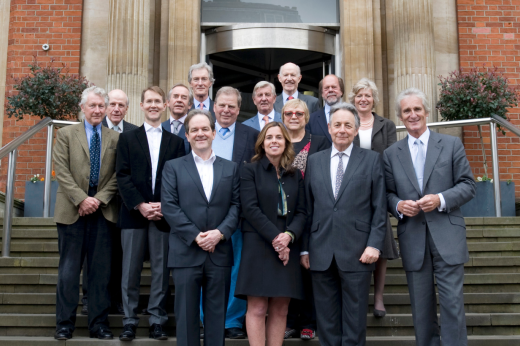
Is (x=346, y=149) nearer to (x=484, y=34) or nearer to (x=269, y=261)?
(x=269, y=261)

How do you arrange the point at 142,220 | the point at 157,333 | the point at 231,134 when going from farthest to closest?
the point at 231,134
the point at 142,220
the point at 157,333

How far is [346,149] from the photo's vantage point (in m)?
3.96

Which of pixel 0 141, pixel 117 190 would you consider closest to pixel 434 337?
pixel 117 190

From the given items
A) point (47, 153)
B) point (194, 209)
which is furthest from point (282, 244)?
point (47, 153)

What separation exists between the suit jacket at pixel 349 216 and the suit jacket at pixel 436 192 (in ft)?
0.46

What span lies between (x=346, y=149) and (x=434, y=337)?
4.40ft

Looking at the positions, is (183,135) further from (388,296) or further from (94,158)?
(388,296)

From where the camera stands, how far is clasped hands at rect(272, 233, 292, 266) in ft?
12.3

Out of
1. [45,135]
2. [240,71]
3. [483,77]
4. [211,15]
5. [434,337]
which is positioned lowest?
[434,337]

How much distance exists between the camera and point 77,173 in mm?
→ 4473

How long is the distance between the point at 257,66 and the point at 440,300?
6.65 meters

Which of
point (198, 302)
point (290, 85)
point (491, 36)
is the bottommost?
point (198, 302)

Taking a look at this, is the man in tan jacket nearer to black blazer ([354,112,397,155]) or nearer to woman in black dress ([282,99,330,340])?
woman in black dress ([282,99,330,340])

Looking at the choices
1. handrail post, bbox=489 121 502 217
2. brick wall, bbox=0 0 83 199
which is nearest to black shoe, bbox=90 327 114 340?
handrail post, bbox=489 121 502 217
